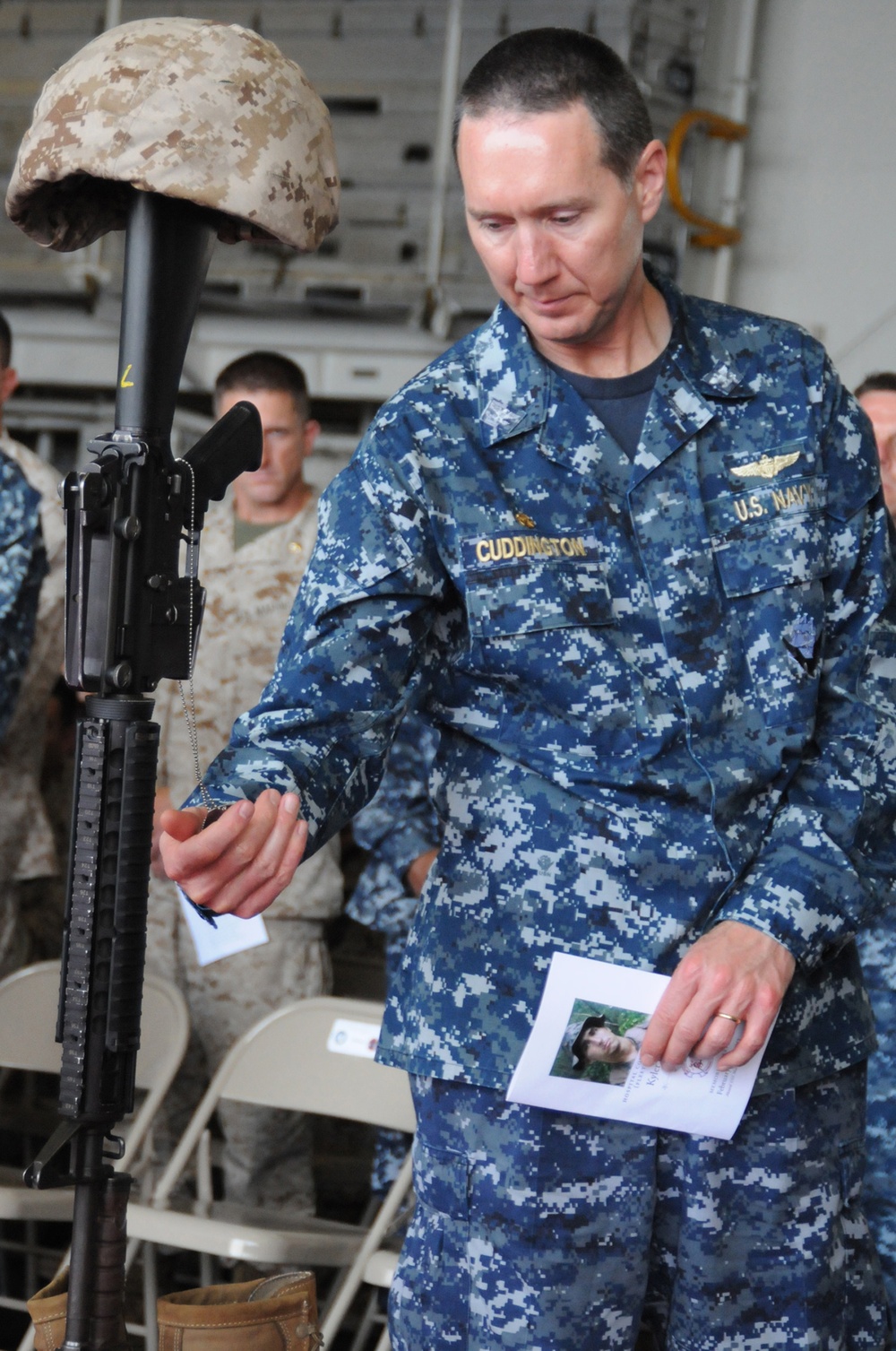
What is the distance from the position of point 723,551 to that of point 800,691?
0.16 m

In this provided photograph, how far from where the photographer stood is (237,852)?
3.66 ft

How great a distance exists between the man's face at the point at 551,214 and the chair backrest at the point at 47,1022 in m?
1.87

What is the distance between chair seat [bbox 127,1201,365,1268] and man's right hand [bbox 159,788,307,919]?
152cm

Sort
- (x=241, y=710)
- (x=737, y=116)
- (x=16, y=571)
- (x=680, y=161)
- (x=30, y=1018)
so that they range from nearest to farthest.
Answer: (x=30, y=1018)
(x=16, y=571)
(x=241, y=710)
(x=680, y=161)
(x=737, y=116)

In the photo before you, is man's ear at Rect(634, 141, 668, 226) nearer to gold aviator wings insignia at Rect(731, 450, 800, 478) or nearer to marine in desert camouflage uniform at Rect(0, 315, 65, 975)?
gold aviator wings insignia at Rect(731, 450, 800, 478)

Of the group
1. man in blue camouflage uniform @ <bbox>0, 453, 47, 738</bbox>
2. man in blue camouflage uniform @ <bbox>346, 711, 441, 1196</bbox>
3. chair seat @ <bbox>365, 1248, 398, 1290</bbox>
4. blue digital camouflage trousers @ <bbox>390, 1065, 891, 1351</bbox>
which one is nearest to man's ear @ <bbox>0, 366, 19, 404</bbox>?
man in blue camouflage uniform @ <bbox>0, 453, 47, 738</bbox>

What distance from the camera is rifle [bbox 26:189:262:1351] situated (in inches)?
51.4

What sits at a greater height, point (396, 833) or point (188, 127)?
point (188, 127)

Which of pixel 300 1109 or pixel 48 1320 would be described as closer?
pixel 48 1320

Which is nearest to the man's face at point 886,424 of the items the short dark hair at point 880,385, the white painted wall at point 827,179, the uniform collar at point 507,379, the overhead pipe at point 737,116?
the short dark hair at point 880,385

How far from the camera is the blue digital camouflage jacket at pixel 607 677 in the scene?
1.40 m

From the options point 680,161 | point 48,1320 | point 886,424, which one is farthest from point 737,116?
point 48,1320

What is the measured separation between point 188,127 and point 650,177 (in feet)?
1.53

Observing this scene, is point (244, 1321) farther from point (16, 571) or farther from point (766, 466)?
point (16, 571)
